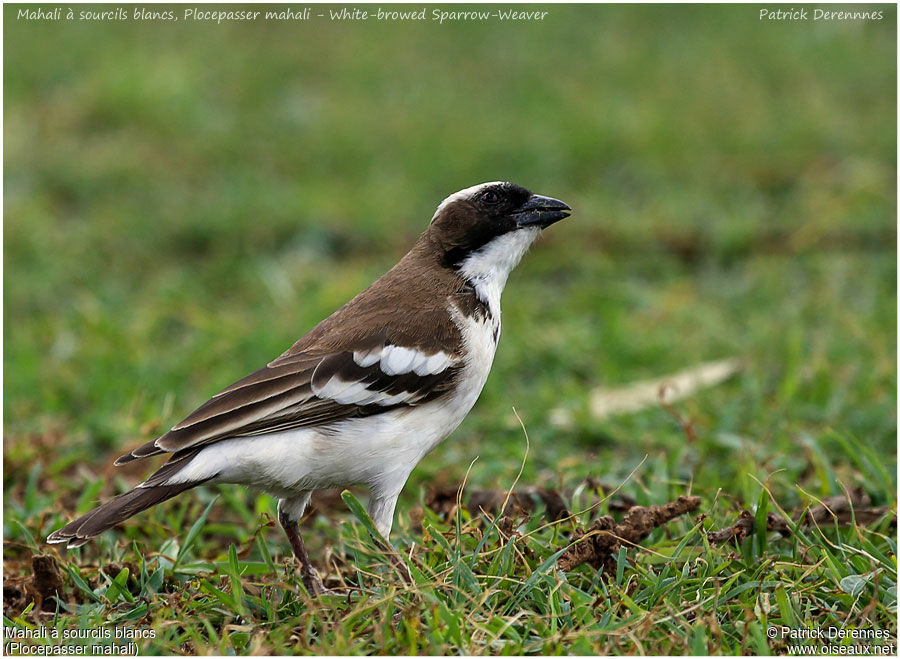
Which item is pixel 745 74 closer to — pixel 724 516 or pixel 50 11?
pixel 50 11

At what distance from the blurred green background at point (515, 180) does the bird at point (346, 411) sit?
47.4 inches

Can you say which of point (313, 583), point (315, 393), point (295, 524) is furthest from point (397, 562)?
point (315, 393)

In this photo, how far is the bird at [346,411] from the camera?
415 centimetres

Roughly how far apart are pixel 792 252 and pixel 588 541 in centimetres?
537

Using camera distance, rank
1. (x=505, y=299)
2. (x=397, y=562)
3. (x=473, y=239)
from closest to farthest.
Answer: (x=397, y=562) < (x=473, y=239) < (x=505, y=299)

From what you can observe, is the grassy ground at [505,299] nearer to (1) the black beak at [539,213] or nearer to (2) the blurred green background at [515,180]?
(2) the blurred green background at [515,180]

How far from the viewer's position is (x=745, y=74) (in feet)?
40.4

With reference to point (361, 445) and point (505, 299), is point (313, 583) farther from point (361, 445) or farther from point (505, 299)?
point (505, 299)

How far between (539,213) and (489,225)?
0.75 ft
